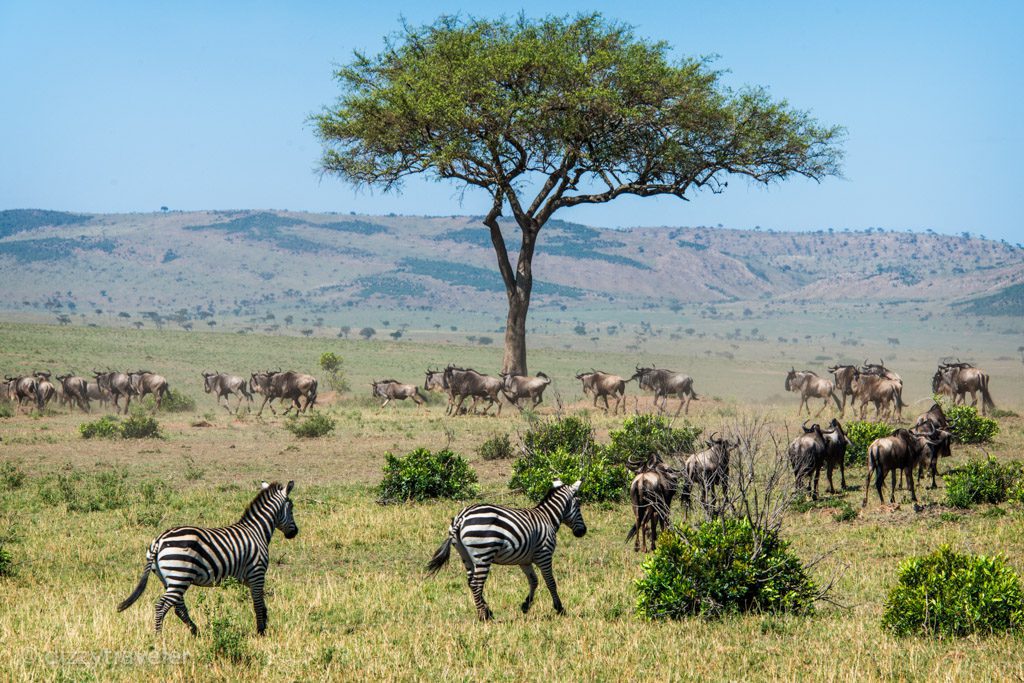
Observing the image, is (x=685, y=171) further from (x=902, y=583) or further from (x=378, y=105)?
(x=902, y=583)

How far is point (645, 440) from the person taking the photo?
21.9 metres

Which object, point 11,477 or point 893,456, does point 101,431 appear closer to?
point 11,477

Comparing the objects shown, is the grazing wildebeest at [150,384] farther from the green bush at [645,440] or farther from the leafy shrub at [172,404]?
the green bush at [645,440]

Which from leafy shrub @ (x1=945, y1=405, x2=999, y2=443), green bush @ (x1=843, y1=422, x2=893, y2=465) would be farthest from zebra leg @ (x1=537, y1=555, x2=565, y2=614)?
leafy shrub @ (x1=945, y1=405, x2=999, y2=443)

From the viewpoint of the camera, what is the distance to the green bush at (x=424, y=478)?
1986 centimetres

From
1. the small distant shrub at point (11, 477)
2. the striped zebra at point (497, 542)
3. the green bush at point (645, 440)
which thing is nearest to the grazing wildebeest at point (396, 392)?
the small distant shrub at point (11, 477)

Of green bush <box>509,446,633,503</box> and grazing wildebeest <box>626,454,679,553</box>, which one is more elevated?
grazing wildebeest <box>626,454,679,553</box>

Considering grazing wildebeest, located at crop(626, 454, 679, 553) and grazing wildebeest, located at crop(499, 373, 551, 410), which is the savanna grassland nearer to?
grazing wildebeest, located at crop(626, 454, 679, 553)

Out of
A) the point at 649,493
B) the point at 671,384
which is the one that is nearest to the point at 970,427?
the point at 649,493

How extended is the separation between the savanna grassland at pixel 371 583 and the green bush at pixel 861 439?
→ 1357mm

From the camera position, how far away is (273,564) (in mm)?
14469

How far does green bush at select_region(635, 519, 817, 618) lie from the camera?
36.2 feet

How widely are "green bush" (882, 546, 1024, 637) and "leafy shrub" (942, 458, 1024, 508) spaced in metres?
7.51

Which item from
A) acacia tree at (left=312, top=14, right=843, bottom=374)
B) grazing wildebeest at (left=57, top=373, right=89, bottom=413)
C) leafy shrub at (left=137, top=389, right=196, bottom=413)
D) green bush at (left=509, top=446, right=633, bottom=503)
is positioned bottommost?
leafy shrub at (left=137, top=389, right=196, bottom=413)
